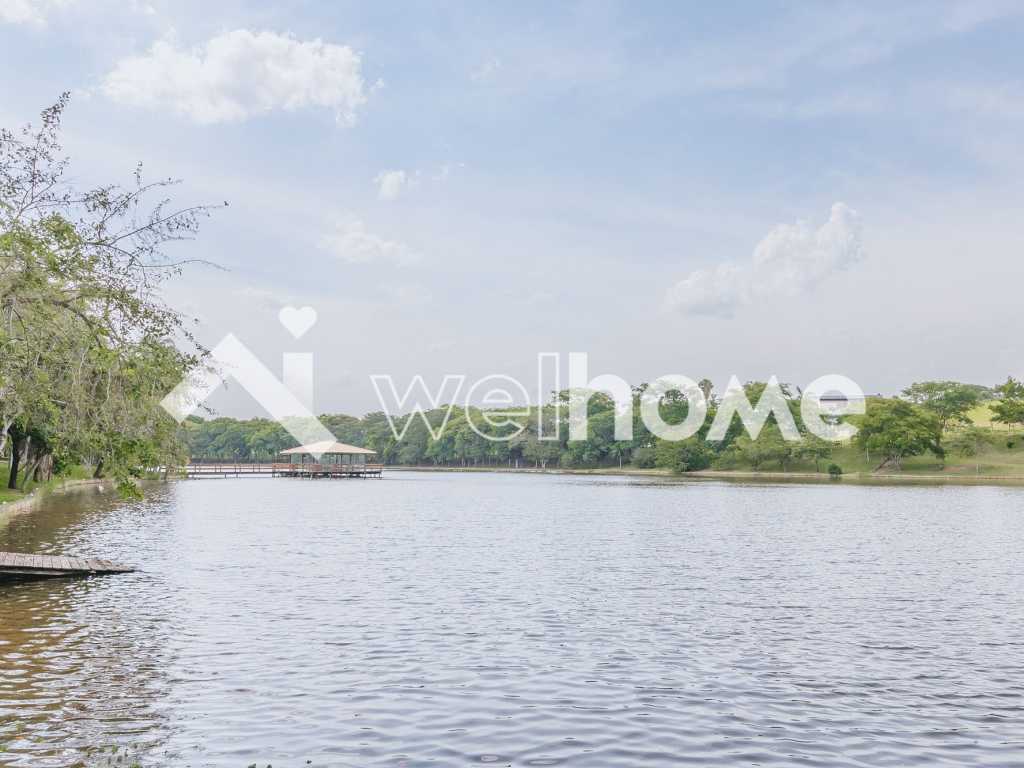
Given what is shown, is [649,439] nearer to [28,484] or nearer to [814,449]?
[814,449]

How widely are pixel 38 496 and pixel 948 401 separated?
334ft

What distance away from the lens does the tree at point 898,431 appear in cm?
9850

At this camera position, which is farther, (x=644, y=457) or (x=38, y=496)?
(x=644, y=457)

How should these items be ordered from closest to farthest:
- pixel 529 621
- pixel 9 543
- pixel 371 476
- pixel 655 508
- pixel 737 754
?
pixel 737 754
pixel 529 621
pixel 9 543
pixel 655 508
pixel 371 476

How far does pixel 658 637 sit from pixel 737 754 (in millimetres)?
5761

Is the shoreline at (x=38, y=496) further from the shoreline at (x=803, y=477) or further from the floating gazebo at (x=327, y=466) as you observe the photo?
the shoreline at (x=803, y=477)

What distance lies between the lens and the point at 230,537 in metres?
31.4

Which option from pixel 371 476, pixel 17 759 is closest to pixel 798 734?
pixel 17 759

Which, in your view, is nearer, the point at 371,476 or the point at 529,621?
the point at 529,621

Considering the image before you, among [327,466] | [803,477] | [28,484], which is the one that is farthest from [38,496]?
[803,477]

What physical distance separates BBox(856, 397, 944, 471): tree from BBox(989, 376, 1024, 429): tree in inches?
281

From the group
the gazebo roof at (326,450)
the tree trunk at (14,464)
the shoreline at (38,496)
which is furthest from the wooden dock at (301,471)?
the tree trunk at (14,464)

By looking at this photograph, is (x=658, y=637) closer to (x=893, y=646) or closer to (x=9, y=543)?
(x=893, y=646)

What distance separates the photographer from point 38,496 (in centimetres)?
4284
